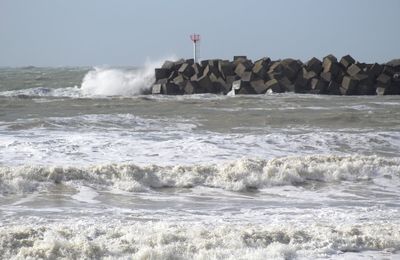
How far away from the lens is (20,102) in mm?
19797

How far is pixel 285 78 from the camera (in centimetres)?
2562

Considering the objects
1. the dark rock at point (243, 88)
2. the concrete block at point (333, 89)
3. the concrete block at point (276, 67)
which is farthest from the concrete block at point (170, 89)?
the concrete block at point (333, 89)

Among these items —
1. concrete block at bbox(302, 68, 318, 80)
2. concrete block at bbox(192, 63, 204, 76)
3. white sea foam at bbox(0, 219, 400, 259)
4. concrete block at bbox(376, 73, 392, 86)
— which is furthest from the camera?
concrete block at bbox(192, 63, 204, 76)

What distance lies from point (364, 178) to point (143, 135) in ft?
15.5

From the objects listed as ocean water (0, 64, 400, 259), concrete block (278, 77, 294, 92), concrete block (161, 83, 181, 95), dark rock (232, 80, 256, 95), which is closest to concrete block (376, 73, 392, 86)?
concrete block (278, 77, 294, 92)

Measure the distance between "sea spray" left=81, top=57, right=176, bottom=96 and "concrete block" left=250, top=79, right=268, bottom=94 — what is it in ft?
17.1

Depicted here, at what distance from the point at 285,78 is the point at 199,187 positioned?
18666 millimetres

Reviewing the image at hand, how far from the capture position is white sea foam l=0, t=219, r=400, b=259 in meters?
4.52

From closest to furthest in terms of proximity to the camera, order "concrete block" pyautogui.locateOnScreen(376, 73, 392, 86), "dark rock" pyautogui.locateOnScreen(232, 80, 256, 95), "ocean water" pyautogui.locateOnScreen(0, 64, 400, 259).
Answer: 1. "ocean water" pyautogui.locateOnScreen(0, 64, 400, 259)
2. "dark rock" pyautogui.locateOnScreen(232, 80, 256, 95)
3. "concrete block" pyautogui.locateOnScreen(376, 73, 392, 86)

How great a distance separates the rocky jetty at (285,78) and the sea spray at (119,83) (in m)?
1.42

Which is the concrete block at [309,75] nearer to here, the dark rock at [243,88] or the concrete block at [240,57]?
the dark rock at [243,88]

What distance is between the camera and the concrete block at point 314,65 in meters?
26.0

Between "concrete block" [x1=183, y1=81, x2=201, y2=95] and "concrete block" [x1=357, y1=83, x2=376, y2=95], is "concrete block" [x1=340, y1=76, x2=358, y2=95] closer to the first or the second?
"concrete block" [x1=357, y1=83, x2=376, y2=95]

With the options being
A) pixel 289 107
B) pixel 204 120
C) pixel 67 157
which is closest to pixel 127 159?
pixel 67 157
